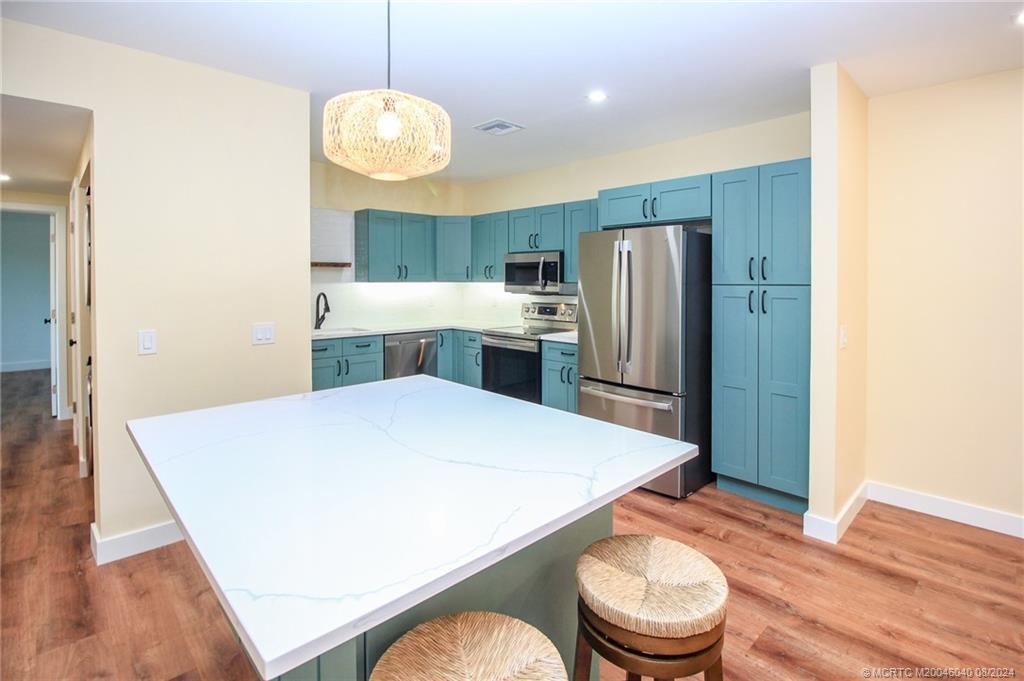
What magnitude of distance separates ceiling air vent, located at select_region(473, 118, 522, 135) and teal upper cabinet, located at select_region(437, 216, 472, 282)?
1716 millimetres

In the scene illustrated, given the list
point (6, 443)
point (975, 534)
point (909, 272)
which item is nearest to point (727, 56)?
point (909, 272)

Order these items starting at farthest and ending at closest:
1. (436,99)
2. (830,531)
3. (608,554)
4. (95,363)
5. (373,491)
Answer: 1. (436,99)
2. (830,531)
3. (95,363)
4. (608,554)
5. (373,491)

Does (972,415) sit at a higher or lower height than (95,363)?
lower

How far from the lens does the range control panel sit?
16.1 ft

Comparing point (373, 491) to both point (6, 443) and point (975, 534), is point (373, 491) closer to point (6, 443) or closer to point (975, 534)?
point (975, 534)

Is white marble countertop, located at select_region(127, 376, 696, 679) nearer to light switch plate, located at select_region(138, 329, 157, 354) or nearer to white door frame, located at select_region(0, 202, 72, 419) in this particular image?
light switch plate, located at select_region(138, 329, 157, 354)

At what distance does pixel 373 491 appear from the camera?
4.19ft

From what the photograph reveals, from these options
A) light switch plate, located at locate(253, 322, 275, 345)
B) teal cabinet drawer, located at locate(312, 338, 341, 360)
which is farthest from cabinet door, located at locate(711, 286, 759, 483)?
teal cabinet drawer, located at locate(312, 338, 341, 360)

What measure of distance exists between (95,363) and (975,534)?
4614 mm

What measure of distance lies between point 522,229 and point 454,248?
0.89 meters

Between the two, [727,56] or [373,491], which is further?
[727,56]

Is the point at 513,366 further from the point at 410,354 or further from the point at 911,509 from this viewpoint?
the point at 911,509

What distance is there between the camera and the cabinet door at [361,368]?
467 centimetres

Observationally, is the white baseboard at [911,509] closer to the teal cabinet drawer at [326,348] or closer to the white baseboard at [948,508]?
the white baseboard at [948,508]
